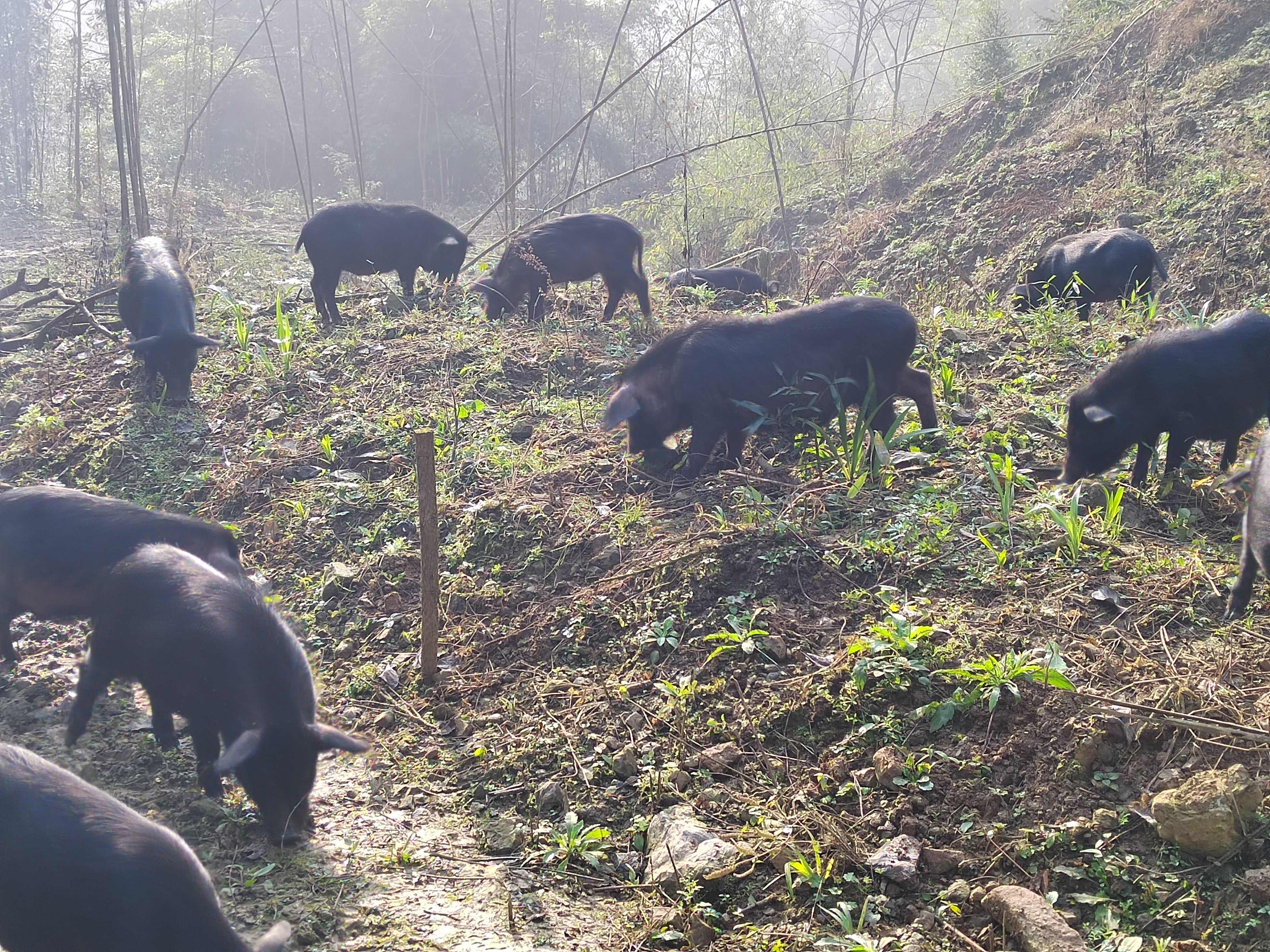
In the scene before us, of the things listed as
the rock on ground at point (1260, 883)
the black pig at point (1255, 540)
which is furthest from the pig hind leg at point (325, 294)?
the rock on ground at point (1260, 883)

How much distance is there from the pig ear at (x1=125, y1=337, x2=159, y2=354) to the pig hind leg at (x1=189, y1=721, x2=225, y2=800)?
5.01m

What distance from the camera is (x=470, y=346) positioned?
28.7 ft

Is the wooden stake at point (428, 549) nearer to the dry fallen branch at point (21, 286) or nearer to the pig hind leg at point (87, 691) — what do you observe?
the pig hind leg at point (87, 691)

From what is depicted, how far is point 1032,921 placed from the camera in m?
2.89

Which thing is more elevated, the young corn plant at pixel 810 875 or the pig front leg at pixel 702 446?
the pig front leg at pixel 702 446

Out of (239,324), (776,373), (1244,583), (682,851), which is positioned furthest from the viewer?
(239,324)

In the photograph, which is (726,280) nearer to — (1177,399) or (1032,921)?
(1177,399)

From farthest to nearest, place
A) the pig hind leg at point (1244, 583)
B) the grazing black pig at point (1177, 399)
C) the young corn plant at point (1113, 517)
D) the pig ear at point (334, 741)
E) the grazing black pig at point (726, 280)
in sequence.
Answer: the grazing black pig at point (726, 280) < the grazing black pig at point (1177, 399) < the young corn plant at point (1113, 517) < the pig hind leg at point (1244, 583) < the pig ear at point (334, 741)

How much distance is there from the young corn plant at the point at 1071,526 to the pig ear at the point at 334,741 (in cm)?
327

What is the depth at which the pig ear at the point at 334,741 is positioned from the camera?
3689mm

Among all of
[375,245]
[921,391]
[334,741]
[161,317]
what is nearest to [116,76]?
[375,245]

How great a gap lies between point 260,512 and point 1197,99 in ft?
39.2

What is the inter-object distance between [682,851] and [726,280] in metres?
8.43

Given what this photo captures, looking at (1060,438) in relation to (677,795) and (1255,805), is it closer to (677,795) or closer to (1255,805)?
(1255,805)
